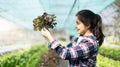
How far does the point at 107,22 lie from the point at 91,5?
43.1m

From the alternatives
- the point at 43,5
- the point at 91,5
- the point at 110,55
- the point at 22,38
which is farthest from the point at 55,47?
the point at 22,38

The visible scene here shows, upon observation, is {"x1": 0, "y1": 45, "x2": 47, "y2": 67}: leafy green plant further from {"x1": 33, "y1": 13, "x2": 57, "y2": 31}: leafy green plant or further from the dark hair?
the dark hair

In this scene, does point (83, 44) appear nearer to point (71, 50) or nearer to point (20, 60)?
point (71, 50)

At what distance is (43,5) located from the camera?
502 inches

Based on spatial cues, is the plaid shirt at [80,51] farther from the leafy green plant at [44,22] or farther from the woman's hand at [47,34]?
the leafy green plant at [44,22]

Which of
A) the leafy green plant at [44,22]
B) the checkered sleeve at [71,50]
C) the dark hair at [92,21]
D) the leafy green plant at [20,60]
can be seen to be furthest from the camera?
the leafy green plant at [20,60]

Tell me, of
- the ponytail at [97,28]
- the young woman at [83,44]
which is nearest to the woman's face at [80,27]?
the young woman at [83,44]

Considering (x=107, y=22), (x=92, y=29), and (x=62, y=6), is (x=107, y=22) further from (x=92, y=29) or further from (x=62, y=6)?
(x=92, y=29)

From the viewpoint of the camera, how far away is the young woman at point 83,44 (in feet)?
12.3

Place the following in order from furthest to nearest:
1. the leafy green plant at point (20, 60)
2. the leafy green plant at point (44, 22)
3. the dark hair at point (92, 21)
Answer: the leafy green plant at point (20, 60) < the leafy green plant at point (44, 22) < the dark hair at point (92, 21)

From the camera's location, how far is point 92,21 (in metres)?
3.94

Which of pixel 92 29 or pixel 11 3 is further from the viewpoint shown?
pixel 11 3

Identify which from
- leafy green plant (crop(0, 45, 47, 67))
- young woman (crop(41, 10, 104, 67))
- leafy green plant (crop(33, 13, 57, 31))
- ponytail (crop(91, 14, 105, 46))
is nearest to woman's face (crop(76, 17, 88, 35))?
young woman (crop(41, 10, 104, 67))

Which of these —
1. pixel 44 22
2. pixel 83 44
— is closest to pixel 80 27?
pixel 83 44
